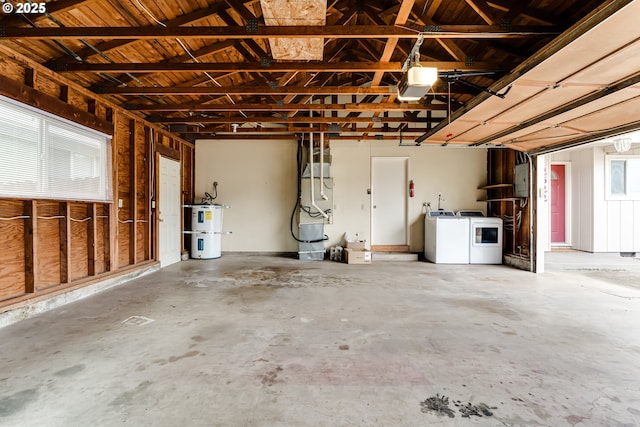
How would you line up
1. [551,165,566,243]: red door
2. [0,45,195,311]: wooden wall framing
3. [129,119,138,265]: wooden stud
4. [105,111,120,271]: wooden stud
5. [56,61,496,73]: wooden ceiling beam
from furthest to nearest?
1. [551,165,566,243]: red door
2. [129,119,138,265]: wooden stud
3. [105,111,120,271]: wooden stud
4. [56,61,496,73]: wooden ceiling beam
5. [0,45,195,311]: wooden wall framing

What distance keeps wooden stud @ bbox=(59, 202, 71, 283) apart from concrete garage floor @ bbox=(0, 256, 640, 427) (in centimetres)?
47

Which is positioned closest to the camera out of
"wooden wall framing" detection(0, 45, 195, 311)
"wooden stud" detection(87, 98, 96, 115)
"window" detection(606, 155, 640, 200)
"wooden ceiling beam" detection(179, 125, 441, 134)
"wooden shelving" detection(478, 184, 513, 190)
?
"wooden wall framing" detection(0, 45, 195, 311)

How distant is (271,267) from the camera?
5879 mm

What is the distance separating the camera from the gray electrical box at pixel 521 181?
18.7 feet

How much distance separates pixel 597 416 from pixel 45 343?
13.0 ft

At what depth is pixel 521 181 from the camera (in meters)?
5.86

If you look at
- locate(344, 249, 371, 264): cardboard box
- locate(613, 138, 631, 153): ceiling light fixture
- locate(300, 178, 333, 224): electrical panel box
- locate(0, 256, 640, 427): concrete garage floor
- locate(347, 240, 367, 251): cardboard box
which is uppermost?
locate(613, 138, 631, 153): ceiling light fixture

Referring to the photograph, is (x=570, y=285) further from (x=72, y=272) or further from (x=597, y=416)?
(x=72, y=272)

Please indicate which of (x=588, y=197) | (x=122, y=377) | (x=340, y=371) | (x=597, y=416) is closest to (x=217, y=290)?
(x=122, y=377)

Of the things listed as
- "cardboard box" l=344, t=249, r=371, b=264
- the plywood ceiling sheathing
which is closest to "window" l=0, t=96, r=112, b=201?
the plywood ceiling sheathing

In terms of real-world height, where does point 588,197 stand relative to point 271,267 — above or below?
above

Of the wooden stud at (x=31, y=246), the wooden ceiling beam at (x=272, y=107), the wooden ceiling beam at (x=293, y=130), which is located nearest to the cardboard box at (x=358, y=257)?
the wooden ceiling beam at (x=293, y=130)

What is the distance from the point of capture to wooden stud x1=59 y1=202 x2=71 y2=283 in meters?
3.63

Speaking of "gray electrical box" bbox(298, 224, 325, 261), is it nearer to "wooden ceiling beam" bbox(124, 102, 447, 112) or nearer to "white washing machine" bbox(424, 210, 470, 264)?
"white washing machine" bbox(424, 210, 470, 264)
